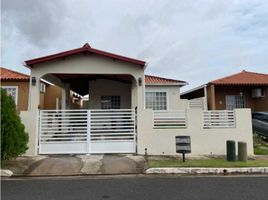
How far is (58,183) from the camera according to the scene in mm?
8062

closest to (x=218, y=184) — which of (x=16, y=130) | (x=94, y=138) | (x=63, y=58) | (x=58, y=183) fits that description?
(x=58, y=183)

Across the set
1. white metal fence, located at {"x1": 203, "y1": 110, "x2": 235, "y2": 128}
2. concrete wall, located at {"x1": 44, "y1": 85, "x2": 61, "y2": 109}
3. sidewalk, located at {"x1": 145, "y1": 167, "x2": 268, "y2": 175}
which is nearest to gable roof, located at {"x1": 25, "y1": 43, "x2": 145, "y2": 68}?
white metal fence, located at {"x1": 203, "y1": 110, "x2": 235, "y2": 128}

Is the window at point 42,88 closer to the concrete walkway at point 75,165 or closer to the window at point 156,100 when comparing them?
the window at point 156,100

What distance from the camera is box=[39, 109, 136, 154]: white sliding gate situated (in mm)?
12195

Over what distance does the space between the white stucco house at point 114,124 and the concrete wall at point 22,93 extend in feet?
29.0

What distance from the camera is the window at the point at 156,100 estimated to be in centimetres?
2002

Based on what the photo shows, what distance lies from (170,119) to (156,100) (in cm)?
751

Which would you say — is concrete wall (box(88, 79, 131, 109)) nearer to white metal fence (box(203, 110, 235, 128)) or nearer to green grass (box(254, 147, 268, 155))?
white metal fence (box(203, 110, 235, 128))

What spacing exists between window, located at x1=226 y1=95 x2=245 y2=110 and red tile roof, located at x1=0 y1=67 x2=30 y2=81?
16056mm

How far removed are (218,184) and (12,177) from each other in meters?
6.42

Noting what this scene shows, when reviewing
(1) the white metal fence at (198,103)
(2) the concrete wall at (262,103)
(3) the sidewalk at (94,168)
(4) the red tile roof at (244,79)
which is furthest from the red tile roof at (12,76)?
(2) the concrete wall at (262,103)

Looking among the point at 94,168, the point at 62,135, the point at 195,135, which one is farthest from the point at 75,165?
the point at 195,135

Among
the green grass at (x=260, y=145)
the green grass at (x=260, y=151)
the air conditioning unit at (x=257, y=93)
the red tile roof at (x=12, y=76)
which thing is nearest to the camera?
the green grass at (x=260, y=151)

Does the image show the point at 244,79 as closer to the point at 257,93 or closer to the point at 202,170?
the point at 257,93
